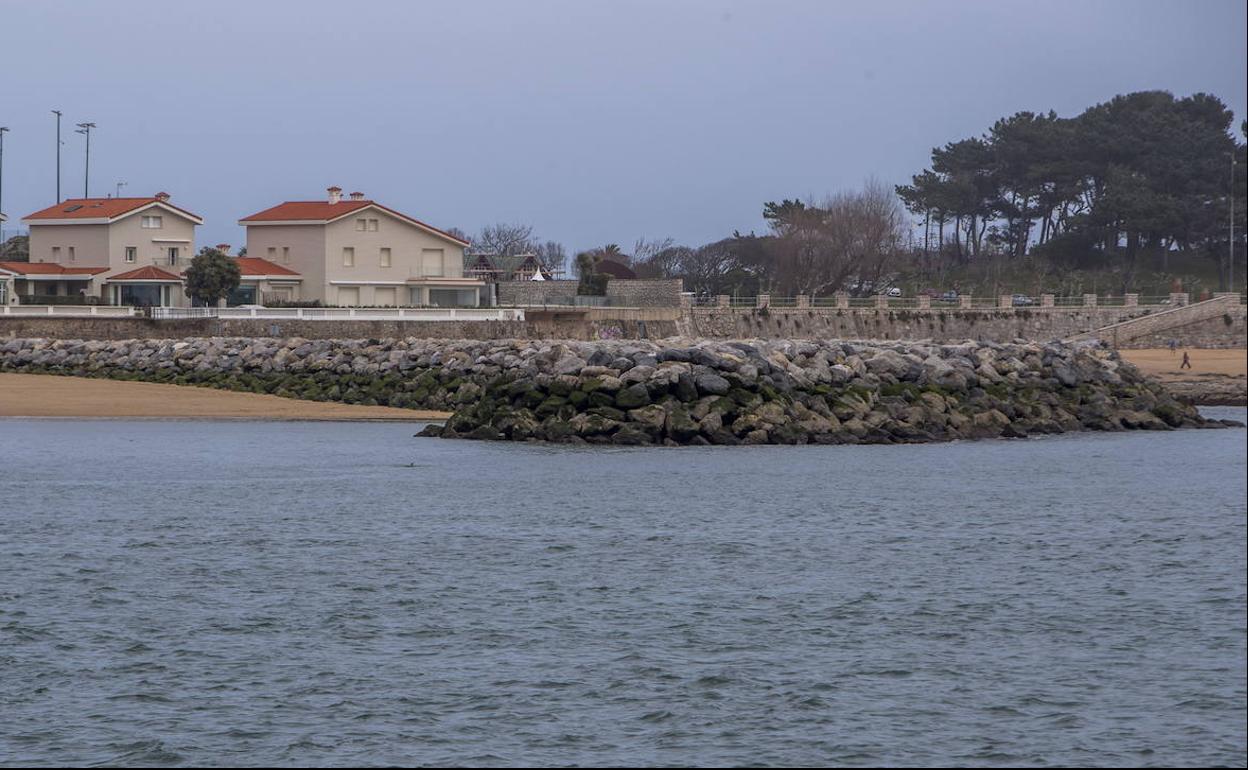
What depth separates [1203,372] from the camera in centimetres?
5369

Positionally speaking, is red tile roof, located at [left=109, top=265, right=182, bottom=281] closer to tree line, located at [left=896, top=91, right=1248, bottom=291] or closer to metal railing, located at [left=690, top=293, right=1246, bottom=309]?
metal railing, located at [left=690, top=293, right=1246, bottom=309]

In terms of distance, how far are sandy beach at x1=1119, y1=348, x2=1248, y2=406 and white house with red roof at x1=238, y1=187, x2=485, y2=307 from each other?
3277cm

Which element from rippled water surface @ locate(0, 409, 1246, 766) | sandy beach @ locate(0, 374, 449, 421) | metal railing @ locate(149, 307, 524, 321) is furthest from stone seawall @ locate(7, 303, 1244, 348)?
rippled water surface @ locate(0, 409, 1246, 766)

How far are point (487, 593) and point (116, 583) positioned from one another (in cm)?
453

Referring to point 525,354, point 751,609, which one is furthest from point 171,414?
point 751,609

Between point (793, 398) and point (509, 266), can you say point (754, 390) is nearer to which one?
point (793, 398)

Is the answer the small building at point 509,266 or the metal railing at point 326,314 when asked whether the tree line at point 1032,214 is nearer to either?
the small building at point 509,266

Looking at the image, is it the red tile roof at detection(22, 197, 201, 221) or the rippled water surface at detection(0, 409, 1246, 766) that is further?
the red tile roof at detection(22, 197, 201, 221)

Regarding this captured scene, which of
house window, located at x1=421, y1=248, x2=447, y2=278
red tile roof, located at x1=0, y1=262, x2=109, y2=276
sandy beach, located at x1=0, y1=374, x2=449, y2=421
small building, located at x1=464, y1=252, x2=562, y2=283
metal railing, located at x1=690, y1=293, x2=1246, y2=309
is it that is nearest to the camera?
sandy beach, located at x1=0, y1=374, x2=449, y2=421

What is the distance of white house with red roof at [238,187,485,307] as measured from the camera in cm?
7550

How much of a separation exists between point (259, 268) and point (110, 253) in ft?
22.1

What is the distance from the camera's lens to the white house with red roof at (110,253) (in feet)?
234

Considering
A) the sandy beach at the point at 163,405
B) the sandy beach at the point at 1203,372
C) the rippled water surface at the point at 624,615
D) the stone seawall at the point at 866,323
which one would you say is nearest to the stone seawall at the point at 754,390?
the sandy beach at the point at 163,405

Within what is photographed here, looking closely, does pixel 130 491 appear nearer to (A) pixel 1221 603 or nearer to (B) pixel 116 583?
(B) pixel 116 583
